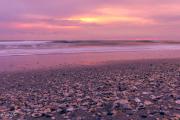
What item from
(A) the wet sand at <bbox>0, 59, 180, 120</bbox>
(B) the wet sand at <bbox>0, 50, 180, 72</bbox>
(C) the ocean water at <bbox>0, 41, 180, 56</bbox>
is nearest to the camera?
(A) the wet sand at <bbox>0, 59, 180, 120</bbox>

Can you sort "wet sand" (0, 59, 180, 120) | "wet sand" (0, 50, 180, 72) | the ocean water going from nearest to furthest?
"wet sand" (0, 59, 180, 120) < "wet sand" (0, 50, 180, 72) < the ocean water

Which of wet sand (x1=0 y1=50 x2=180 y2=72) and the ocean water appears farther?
the ocean water

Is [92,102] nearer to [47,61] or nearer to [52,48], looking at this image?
[47,61]

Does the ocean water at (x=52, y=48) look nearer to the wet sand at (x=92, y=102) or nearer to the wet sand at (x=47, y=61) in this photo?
the wet sand at (x=47, y=61)

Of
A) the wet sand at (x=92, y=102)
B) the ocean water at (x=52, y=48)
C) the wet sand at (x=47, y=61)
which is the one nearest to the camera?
the wet sand at (x=92, y=102)

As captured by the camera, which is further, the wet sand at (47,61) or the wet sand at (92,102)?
the wet sand at (47,61)

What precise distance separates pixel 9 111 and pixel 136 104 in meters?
3.00

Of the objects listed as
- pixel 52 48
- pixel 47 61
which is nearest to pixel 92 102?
pixel 47 61

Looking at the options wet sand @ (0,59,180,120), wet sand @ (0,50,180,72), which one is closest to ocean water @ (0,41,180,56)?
wet sand @ (0,50,180,72)

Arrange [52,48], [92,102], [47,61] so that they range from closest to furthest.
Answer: [92,102] < [47,61] < [52,48]

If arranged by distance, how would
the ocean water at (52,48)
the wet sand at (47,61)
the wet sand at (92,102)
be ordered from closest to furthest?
the wet sand at (92,102) < the wet sand at (47,61) < the ocean water at (52,48)

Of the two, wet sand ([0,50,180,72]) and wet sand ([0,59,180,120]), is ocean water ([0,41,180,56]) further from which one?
wet sand ([0,59,180,120])

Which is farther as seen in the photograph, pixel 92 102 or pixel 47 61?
pixel 47 61

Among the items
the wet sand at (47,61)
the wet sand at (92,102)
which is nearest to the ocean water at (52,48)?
the wet sand at (47,61)
